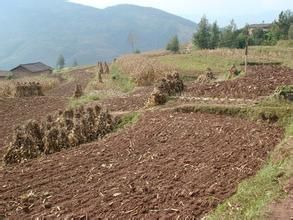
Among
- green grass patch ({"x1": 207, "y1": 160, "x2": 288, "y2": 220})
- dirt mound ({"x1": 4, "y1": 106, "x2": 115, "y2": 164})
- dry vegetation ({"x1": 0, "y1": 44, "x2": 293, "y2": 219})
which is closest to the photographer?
green grass patch ({"x1": 207, "y1": 160, "x2": 288, "y2": 220})

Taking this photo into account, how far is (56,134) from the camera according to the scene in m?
14.8

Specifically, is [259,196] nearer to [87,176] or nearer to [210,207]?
[210,207]

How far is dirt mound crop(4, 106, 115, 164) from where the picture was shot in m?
14.1

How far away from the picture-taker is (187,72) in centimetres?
3556

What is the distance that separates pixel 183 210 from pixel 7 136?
37.7ft

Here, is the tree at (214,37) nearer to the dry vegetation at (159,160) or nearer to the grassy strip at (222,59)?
the grassy strip at (222,59)

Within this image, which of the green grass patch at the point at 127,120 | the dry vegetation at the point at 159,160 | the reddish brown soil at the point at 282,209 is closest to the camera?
the reddish brown soil at the point at 282,209

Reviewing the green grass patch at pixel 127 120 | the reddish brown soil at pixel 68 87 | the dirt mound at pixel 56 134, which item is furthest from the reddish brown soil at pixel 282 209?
the reddish brown soil at pixel 68 87

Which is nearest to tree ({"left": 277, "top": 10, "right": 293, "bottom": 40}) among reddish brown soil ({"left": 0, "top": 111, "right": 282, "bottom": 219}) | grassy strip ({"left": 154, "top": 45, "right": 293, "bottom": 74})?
grassy strip ({"left": 154, "top": 45, "right": 293, "bottom": 74})

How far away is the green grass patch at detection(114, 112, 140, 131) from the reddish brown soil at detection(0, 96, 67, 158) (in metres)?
4.03

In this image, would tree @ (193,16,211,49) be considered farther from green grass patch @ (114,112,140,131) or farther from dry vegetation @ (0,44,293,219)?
green grass patch @ (114,112,140,131)

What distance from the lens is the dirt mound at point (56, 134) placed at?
14.1m

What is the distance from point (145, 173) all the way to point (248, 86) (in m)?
10.7

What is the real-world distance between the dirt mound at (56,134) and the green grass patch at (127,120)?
371mm
